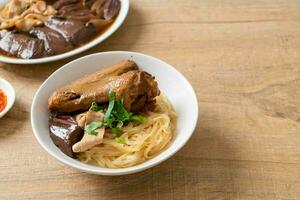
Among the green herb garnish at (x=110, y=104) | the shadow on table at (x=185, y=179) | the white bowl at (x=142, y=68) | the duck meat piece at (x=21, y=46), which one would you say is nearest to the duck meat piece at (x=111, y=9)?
the duck meat piece at (x=21, y=46)

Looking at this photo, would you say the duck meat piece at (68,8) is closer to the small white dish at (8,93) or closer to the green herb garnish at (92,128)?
the small white dish at (8,93)

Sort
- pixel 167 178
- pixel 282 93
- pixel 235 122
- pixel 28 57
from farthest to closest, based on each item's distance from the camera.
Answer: pixel 28 57, pixel 282 93, pixel 235 122, pixel 167 178

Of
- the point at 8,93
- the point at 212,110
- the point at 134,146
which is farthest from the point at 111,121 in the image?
the point at 8,93

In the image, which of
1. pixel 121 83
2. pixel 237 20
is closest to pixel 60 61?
pixel 121 83

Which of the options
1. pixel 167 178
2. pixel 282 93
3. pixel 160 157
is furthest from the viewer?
pixel 282 93

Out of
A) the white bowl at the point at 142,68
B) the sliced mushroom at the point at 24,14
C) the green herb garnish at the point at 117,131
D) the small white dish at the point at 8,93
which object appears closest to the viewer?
the white bowl at the point at 142,68

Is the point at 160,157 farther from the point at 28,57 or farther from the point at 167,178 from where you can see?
the point at 28,57
